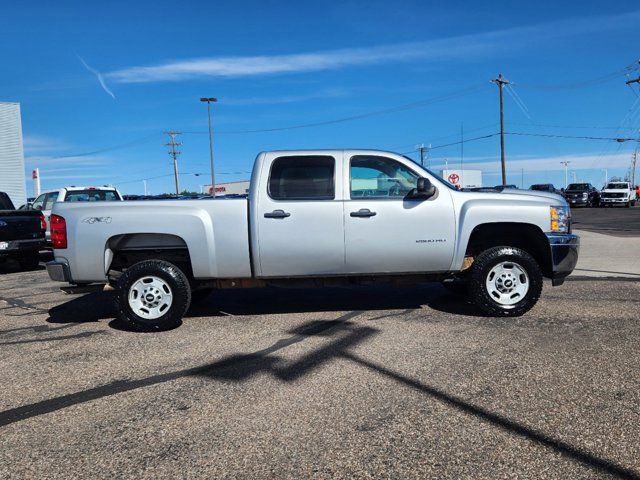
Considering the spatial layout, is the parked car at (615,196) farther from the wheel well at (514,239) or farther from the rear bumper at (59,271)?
the rear bumper at (59,271)

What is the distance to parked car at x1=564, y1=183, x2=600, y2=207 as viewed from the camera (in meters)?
44.8

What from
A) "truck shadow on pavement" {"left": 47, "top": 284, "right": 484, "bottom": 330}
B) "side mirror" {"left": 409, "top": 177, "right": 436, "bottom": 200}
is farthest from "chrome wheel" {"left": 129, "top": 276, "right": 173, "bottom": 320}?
"side mirror" {"left": 409, "top": 177, "right": 436, "bottom": 200}

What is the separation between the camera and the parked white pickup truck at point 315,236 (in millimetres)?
5941

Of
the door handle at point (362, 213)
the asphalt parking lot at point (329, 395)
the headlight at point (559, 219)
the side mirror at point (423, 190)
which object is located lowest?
the asphalt parking lot at point (329, 395)

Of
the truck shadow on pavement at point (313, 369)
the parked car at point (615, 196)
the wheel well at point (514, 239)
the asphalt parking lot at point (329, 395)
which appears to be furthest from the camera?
the parked car at point (615, 196)

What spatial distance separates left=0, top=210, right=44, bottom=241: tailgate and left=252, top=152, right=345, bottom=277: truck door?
25.5 ft

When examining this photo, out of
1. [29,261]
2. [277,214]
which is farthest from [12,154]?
[277,214]

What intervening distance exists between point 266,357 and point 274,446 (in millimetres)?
1771

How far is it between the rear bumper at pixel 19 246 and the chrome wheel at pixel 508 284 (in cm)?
981

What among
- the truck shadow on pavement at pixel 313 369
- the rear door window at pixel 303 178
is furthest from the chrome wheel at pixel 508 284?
the rear door window at pixel 303 178

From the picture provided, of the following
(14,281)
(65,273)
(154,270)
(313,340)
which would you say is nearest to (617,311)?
(313,340)

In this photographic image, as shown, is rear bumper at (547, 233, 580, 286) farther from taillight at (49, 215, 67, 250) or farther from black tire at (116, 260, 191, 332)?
taillight at (49, 215, 67, 250)

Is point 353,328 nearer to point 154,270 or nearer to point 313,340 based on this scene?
point 313,340

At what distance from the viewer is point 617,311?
255 inches
